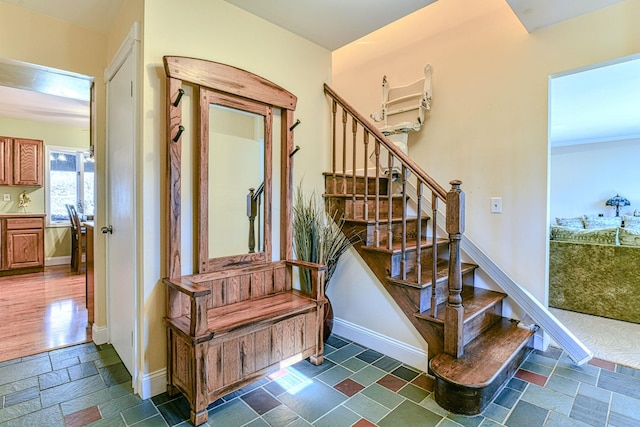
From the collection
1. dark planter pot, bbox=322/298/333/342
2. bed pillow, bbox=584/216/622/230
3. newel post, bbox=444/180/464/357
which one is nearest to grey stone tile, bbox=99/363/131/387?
dark planter pot, bbox=322/298/333/342

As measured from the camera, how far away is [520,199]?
99.5 inches

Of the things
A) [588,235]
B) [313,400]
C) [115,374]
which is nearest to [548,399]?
[313,400]

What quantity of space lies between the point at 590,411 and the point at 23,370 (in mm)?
3513

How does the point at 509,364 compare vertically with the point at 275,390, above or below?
above

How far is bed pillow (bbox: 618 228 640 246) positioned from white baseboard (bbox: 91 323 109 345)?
15.6ft

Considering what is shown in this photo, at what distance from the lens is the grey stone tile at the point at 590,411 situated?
1665mm

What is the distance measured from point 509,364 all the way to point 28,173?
6927mm

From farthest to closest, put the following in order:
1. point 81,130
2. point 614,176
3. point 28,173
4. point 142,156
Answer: point 614,176
point 81,130
point 28,173
point 142,156

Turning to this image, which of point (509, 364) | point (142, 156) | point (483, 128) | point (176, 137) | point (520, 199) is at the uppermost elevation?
point (483, 128)

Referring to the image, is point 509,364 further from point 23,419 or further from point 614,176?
point 614,176

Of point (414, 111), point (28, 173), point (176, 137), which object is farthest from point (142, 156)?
point (28, 173)

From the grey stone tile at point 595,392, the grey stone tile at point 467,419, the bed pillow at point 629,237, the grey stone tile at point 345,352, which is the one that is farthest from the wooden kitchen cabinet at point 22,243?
the bed pillow at point 629,237

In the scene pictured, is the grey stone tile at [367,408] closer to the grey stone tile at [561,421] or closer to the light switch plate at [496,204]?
the grey stone tile at [561,421]

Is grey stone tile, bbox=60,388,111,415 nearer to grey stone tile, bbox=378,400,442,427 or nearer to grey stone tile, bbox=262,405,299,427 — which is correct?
grey stone tile, bbox=262,405,299,427
